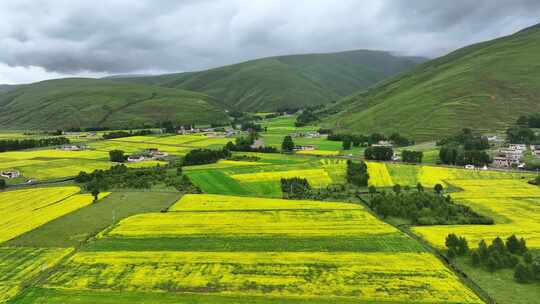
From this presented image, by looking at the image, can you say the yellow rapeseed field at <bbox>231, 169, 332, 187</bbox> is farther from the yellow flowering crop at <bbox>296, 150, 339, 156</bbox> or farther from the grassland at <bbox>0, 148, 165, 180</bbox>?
the grassland at <bbox>0, 148, 165, 180</bbox>

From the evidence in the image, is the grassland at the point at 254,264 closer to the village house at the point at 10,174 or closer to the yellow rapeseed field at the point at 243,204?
the yellow rapeseed field at the point at 243,204

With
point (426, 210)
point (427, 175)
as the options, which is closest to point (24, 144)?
point (427, 175)

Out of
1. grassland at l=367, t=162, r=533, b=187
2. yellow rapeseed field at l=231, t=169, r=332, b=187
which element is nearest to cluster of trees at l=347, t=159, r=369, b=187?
grassland at l=367, t=162, r=533, b=187

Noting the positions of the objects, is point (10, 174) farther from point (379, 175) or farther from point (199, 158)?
point (379, 175)

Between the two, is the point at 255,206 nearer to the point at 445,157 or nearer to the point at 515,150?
the point at 445,157

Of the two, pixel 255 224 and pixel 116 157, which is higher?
pixel 116 157

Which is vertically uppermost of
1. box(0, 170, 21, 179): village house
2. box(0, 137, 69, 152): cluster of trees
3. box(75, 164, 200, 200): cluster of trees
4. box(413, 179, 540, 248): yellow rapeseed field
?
box(0, 137, 69, 152): cluster of trees
